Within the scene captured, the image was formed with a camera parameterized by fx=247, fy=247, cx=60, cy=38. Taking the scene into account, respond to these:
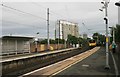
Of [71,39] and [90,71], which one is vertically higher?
[71,39]

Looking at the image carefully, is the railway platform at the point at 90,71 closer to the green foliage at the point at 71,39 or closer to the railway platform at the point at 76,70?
the railway platform at the point at 76,70

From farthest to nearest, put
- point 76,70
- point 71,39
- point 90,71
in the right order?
point 71,39 < point 76,70 < point 90,71

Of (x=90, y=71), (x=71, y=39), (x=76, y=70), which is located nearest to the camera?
(x=90, y=71)

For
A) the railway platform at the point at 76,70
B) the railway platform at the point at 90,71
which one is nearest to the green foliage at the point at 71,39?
the railway platform at the point at 76,70

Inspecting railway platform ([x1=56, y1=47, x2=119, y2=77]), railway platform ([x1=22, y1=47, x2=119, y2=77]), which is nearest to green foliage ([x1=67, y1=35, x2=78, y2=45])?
railway platform ([x1=22, y1=47, x2=119, y2=77])

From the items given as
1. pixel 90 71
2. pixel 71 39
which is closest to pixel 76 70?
pixel 90 71

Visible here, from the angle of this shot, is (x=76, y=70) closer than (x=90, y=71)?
No

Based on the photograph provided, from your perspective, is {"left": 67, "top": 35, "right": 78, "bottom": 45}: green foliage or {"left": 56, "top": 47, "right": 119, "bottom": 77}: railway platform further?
{"left": 67, "top": 35, "right": 78, "bottom": 45}: green foliage

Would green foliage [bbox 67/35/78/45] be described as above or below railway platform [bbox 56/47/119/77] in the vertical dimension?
above

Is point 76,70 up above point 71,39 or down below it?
below

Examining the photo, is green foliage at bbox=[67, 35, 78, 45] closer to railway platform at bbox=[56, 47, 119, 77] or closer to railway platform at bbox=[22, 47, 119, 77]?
railway platform at bbox=[22, 47, 119, 77]

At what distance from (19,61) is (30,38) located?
26.9m

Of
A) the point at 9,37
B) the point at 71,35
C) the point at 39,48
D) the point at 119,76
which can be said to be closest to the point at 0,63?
the point at 119,76

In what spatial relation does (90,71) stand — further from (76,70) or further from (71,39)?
(71,39)
